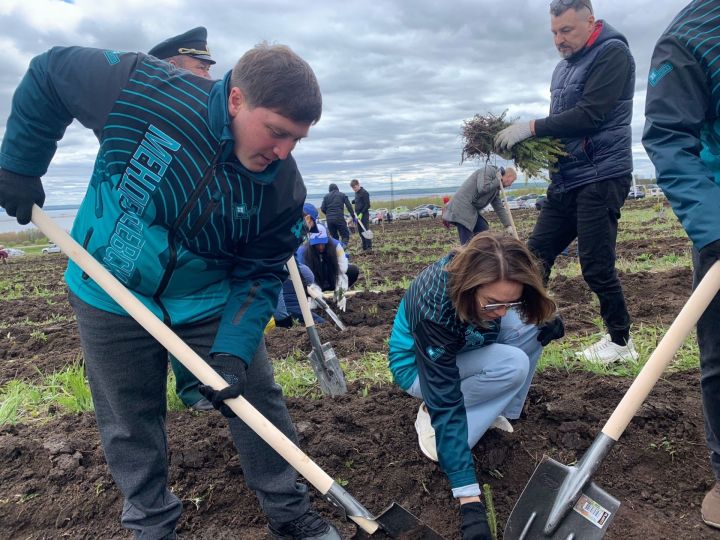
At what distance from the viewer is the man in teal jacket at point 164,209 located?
5.66 ft

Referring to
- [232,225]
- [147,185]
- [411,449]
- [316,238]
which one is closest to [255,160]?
[232,225]

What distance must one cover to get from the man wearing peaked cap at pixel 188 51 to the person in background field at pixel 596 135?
6.80 ft

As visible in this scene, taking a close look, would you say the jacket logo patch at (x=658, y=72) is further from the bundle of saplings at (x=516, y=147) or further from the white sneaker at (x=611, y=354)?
the white sneaker at (x=611, y=354)

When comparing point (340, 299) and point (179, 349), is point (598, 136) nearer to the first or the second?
point (179, 349)

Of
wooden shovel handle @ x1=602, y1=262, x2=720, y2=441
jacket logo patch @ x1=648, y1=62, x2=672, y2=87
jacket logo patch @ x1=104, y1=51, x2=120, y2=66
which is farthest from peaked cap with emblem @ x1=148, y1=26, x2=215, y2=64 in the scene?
wooden shovel handle @ x1=602, y1=262, x2=720, y2=441

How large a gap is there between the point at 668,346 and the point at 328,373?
6.85ft

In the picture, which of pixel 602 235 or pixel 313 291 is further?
pixel 313 291

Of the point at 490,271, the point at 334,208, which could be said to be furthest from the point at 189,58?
the point at 334,208

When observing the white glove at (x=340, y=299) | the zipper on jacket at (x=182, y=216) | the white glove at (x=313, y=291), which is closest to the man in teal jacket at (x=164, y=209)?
the zipper on jacket at (x=182, y=216)

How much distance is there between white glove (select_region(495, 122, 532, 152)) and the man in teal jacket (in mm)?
2124

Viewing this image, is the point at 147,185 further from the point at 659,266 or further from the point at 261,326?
the point at 659,266

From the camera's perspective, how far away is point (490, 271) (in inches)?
78.1

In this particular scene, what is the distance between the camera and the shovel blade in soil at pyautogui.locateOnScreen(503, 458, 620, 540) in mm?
1851

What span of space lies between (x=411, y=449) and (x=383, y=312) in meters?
3.51
